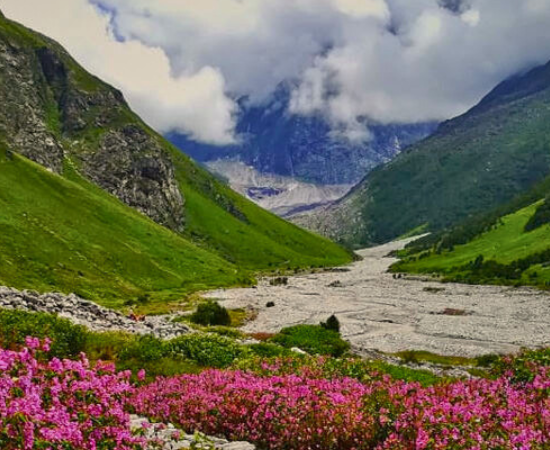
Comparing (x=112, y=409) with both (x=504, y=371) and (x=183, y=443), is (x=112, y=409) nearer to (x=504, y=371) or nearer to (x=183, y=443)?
(x=183, y=443)

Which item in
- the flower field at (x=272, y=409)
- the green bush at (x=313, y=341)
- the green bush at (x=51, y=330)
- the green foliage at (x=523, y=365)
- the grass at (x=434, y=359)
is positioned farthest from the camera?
the grass at (x=434, y=359)

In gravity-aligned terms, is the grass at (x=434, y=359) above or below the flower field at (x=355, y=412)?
below

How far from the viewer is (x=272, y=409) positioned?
12812 millimetres

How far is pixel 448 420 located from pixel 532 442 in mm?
1518

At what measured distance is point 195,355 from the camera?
26594mm

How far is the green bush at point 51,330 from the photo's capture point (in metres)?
24.0

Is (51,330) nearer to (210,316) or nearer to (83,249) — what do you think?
(210,316)

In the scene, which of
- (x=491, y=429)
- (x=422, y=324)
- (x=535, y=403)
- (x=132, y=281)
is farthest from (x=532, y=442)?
(x=132, y=281)

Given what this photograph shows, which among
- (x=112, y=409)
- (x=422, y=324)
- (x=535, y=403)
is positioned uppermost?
(x=112, y=409)

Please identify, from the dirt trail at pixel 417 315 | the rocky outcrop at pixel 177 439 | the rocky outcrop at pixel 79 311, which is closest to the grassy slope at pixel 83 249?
the dirt trail at pixel 417 315

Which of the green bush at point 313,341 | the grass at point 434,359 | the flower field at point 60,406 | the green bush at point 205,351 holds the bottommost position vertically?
the grass at point 434,359

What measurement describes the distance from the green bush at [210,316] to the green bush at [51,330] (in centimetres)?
4408

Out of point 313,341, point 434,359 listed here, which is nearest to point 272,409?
point 313,341

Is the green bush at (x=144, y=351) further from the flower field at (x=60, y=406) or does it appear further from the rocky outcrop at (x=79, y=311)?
the flower field at (x=60, y=406)
